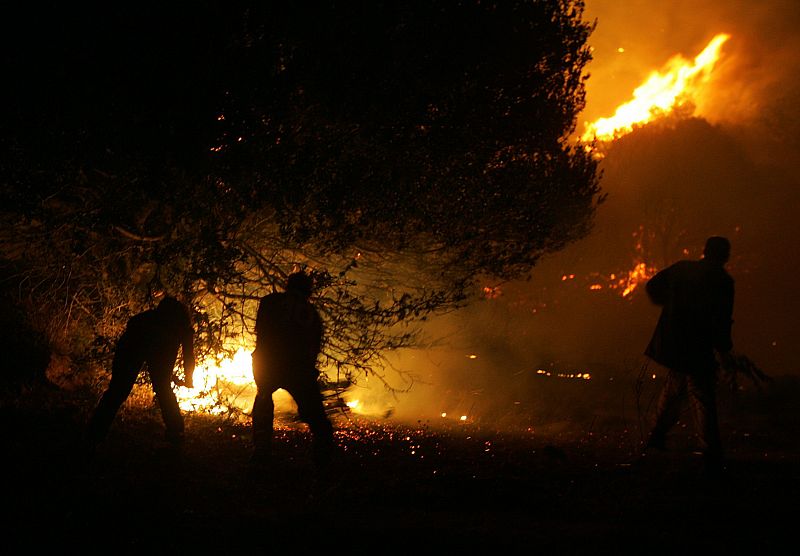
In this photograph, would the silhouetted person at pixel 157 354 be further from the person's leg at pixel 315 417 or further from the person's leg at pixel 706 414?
the person's leg at pixel 706 414

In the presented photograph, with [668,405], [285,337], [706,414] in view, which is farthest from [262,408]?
[706,414]

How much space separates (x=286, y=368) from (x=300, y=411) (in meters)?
0.42

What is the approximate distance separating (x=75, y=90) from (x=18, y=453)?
4.01m

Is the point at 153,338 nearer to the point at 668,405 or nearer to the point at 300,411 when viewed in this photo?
the point at 300,411

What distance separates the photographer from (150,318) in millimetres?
5723

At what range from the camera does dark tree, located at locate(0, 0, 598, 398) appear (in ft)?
22.3

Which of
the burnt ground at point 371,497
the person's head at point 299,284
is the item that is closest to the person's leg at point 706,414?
the burnt ground at point 371,497

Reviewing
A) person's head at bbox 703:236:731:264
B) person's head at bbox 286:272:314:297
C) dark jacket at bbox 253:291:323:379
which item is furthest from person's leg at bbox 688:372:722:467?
person's head at bbox 286:272:314:297

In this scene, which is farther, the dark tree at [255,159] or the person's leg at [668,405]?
the dark tree at [255,159]

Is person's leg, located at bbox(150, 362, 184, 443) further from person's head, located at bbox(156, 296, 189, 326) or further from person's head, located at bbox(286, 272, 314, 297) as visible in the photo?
person's head, located at bbox(286, 272, 314, 297)

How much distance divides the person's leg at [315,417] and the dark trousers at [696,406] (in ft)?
10.1

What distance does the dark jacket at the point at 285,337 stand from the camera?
5.31m

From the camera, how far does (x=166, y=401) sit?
5773 mm

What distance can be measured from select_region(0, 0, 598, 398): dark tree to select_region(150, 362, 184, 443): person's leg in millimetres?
2116
